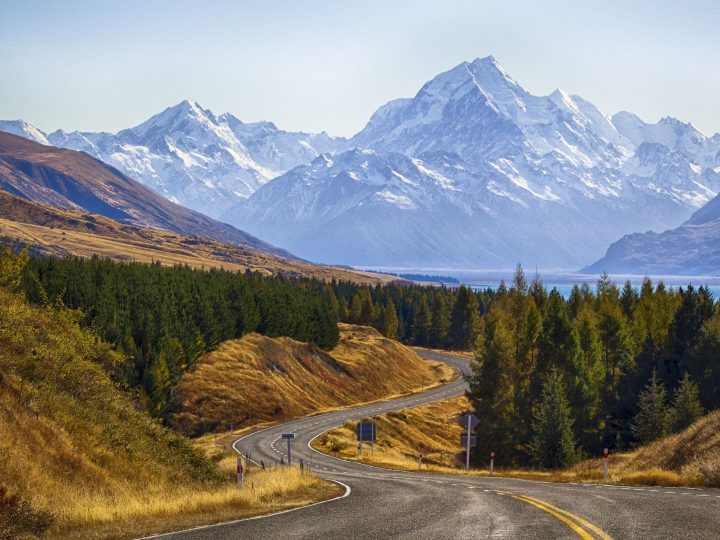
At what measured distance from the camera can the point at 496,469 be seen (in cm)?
6372

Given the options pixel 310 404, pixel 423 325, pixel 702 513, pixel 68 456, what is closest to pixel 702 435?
pixel 702 513

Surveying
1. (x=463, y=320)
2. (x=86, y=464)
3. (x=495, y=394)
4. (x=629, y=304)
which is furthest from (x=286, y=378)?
(x=86, y=464)

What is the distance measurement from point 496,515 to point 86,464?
13.4 metres

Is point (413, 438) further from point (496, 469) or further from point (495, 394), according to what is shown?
point (496, 469)

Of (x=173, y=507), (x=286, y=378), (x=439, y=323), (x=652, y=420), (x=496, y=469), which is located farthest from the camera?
(x=439, y=323)

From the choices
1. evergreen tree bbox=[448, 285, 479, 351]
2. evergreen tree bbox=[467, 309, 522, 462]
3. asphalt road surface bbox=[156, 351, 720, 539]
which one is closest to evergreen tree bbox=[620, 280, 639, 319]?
evergreen tree bbox=[467, 309, 522, 462]

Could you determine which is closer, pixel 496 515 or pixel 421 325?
pixel 496 515

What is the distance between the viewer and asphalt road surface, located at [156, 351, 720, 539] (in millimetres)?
18875

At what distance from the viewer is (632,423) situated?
258 ft

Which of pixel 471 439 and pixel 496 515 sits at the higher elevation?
pixel 496 515

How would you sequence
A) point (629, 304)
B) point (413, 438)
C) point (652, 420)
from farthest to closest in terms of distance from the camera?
point (629, 304)
point (413, 438)
point (652, 420)

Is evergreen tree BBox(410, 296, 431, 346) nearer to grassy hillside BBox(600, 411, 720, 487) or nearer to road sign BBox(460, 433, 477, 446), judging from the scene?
road sign BBox(460, 433, 477, 446)

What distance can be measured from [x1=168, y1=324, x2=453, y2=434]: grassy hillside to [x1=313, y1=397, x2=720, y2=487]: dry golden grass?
57.7ft

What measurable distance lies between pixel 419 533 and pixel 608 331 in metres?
81.5
